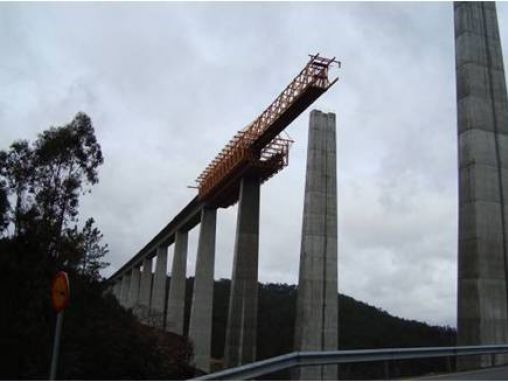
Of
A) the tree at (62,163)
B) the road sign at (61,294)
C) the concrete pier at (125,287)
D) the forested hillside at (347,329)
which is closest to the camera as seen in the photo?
the road sign at (61,294)

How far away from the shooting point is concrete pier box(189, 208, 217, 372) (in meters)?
47.4

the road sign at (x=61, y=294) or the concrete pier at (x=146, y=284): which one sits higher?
the concrete pier at (x=146, y=284)

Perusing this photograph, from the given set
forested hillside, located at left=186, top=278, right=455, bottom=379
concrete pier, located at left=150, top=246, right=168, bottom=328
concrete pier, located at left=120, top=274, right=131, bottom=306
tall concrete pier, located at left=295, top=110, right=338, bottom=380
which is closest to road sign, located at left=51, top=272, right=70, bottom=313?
tall concrete pier, located at left=295, top=110, right=338, bottom=380

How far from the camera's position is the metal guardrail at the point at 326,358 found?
8461 millimetres

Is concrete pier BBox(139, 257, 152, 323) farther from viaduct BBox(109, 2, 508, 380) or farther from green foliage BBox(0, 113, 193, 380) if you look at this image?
green foliage BBox(0, 113, 193, 380)

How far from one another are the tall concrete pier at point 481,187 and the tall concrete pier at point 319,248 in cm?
1161

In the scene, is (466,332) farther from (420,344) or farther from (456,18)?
(420,344)

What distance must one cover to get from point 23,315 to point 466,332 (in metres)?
16.6

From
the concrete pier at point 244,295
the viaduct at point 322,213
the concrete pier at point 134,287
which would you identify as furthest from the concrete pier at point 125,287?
the concrete pier at point 244,295

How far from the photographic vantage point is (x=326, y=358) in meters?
10.1

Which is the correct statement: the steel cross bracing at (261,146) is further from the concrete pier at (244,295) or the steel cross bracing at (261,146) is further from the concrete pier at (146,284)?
the concrete pier at (146,284)

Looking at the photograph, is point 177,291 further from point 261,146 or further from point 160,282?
point 261,146

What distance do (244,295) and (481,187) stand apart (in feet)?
73.1

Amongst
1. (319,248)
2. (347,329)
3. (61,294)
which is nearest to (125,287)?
(347,329)
